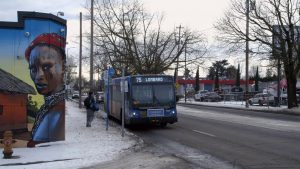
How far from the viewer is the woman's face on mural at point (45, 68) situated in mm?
15680

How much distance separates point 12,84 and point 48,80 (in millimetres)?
1196

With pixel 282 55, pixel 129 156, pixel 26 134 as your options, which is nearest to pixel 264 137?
pixel 129 156

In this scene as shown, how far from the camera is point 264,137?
19.1m

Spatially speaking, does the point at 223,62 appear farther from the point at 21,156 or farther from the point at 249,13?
the point at 21,156

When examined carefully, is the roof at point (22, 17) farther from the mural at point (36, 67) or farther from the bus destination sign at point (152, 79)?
the bus destination sign at point (152, 79)

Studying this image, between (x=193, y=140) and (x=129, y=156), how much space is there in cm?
520

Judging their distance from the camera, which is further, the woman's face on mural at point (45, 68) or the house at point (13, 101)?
the woman's face on mural at point (45, 68)

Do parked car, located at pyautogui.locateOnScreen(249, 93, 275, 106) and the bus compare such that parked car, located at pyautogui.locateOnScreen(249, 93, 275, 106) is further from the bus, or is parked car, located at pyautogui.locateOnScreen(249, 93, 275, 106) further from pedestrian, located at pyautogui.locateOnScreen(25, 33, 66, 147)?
pedestrian, located at pyautogui.locateOnScreen(25, 33, 66, 147)

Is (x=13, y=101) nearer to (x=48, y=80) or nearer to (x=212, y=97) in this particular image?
(x=48, y=80)

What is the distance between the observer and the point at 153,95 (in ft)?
78.4

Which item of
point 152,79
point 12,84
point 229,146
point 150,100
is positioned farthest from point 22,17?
point 152,79

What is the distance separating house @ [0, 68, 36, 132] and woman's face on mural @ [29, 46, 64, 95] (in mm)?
404

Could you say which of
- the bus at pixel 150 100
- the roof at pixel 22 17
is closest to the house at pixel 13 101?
the roof at pixel 22 17

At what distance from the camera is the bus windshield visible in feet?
77.9
